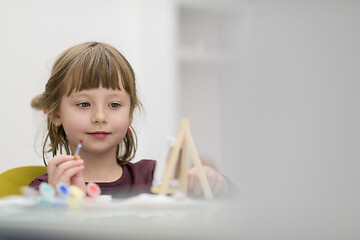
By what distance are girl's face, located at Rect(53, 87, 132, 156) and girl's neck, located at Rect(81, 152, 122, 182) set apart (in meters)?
0.08

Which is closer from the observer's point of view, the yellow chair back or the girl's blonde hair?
the girl's blonde hair

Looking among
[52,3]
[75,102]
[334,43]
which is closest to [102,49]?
[75,102]

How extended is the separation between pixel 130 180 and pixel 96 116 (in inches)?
11.5

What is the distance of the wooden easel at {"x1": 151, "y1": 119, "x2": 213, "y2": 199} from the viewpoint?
750mm

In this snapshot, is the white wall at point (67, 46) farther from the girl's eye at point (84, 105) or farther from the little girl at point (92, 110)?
the girl's eye at point (84, 105)

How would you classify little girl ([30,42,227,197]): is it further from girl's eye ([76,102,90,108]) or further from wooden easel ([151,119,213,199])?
wooden easel ([151,119,213,199])

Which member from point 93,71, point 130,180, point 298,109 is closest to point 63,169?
point 93,71

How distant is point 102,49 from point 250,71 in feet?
1.16

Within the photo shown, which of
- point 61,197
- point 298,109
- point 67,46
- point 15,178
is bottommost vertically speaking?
point 15,178

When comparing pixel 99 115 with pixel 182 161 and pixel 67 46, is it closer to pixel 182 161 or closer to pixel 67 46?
pixel 182 161

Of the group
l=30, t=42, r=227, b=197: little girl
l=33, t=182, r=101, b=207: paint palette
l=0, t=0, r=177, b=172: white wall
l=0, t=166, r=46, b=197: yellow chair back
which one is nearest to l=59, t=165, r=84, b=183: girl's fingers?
l=30, t=42, r=227, b=197: little girl

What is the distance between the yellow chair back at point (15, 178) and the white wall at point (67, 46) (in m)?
0.43

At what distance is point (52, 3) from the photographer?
78.4 inches

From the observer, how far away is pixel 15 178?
1246 millimetres
